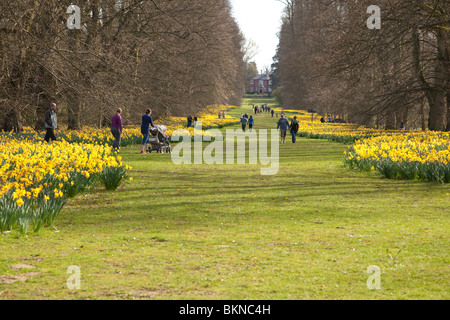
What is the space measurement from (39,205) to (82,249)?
127cm

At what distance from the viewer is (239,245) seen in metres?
6.37

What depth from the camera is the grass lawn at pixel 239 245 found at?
464 centimetres

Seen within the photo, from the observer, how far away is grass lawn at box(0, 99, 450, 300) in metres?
4.64

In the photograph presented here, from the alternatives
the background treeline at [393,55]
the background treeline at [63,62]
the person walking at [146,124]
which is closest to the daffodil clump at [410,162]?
the background treeline at [393,55]

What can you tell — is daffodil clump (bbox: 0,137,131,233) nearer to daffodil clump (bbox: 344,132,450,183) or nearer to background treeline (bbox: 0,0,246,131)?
background treeline (bbox: 0,0,246,131)

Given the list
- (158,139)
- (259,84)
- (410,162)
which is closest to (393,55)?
(158,139)

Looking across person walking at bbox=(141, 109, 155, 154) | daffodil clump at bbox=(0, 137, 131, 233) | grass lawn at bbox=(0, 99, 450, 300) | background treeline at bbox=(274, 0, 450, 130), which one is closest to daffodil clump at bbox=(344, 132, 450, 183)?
grass lawn at bbox=(0, 99, 450, 300)

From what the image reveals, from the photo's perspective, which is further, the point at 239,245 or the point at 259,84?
the point at 259,84

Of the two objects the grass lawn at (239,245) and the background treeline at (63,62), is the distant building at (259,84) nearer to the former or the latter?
the background treeline at (63,62)

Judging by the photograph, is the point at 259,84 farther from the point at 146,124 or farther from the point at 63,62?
the point at 63,62

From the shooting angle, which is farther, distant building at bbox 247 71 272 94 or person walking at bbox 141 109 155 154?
distant building at bbox 247 71 272 94
